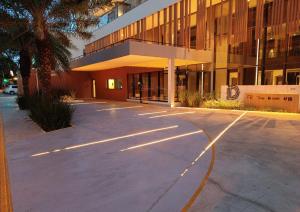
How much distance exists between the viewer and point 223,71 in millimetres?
17266

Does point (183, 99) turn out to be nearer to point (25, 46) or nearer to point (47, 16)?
point (47, 16)

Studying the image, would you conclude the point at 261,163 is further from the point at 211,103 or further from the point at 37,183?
the point at 211,103

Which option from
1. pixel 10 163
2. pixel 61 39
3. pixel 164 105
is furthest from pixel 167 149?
pixel 61 39

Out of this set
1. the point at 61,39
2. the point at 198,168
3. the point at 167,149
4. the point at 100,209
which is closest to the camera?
the point at 100,209

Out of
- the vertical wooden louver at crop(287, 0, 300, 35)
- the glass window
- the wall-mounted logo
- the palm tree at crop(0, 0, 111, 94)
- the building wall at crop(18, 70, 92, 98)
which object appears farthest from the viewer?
the building wall at crop(18, 70, 92, 98)

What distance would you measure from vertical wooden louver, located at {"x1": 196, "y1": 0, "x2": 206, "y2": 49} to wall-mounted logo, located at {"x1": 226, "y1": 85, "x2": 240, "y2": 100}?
15.4 feet

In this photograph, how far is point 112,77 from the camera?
78.1 ft

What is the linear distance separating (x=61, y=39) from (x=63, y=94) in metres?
10.3

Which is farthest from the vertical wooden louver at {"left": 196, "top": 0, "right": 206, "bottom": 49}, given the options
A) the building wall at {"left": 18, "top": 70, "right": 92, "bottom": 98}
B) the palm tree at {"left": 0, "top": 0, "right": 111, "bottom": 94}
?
the building wall at {"left": 18, "top": 70, "right": 92, "bottom": 98}

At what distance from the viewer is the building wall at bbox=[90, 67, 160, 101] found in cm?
2119

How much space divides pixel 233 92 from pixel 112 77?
1370 centimetres

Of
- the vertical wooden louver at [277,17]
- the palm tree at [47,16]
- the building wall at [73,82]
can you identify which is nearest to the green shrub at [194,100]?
the vertical wooden louver at [277,17]

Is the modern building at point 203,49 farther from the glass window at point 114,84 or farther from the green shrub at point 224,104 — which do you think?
the green shrub at point 224,104

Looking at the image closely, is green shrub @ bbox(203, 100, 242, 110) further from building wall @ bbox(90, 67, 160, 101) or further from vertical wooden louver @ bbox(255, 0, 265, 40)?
building wall @ bbox(90, 67, 160, 101)
